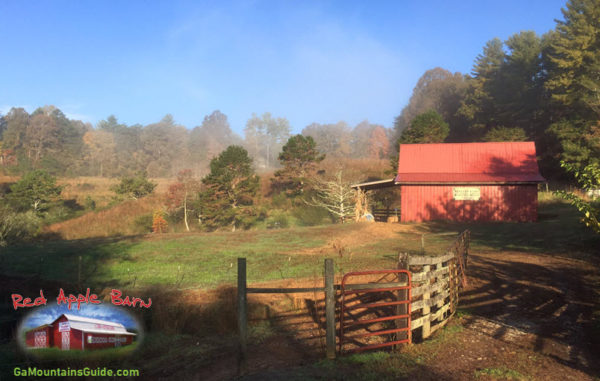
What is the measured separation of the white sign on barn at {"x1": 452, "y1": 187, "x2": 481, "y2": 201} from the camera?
27516 mm

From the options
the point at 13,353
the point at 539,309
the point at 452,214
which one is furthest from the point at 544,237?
the point at 13,353

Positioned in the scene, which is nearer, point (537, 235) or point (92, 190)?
point (537, 235)

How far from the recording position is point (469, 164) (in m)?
29.7

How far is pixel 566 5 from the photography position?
2101 inches

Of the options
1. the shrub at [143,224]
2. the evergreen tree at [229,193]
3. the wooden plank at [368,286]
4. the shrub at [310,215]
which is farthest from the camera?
the shrub at [310,215]

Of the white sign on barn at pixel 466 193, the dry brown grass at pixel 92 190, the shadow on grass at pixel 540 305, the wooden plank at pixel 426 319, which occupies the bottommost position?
the shadow on grass at pixel 540 305

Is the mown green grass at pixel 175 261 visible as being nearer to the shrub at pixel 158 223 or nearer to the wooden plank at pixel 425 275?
the wooden plank at pixel 425 275

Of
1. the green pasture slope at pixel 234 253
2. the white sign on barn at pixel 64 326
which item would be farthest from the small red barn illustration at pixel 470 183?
the white sign on barn at pixel 64 326

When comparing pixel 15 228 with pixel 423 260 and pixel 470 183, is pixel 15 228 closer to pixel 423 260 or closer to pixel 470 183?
pixel 423 260

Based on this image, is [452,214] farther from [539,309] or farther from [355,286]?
[355,286]

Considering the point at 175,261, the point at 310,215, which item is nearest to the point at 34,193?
the point at 310,215

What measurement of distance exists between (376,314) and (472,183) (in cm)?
2086

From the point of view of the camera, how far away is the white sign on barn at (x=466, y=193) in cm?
2752

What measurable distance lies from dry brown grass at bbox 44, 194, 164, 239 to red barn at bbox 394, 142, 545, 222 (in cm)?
2578
